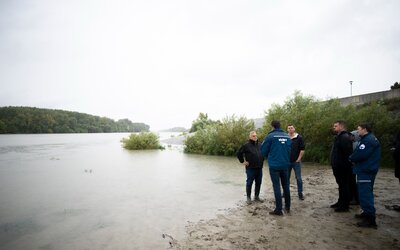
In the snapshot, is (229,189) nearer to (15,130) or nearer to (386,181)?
(386,181)

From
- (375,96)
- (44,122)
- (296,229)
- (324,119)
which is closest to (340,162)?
(296,229)

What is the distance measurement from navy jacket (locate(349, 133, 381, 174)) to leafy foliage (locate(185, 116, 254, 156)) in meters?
16.0

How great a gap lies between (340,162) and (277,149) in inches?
63.8

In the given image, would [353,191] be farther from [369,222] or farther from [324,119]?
[324,119]

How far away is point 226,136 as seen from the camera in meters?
21.9

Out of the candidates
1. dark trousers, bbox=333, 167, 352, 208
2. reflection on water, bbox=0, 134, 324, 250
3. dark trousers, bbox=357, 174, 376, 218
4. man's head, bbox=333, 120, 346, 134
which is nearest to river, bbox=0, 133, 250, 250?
reflection on water, bbox=0, 134, 324, 250

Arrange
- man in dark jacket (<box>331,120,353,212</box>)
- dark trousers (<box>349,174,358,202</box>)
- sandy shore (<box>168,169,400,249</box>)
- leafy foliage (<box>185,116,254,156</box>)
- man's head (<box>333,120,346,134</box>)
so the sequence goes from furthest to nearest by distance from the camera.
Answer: leafy foliage (<box>185,116,254,156</box>) < dark trousers (<box>349,174,358,202</box>) < man's head (<box>333,120,346,134</box>) < man in dark jacket (<box>331,120,353,212</box>) < sandy shore (<box>168,169,400,249</box>)

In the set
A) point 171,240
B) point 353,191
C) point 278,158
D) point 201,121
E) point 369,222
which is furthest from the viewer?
point 201,121

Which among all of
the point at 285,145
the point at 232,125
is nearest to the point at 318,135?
the point at 232,125

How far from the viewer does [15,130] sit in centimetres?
9225

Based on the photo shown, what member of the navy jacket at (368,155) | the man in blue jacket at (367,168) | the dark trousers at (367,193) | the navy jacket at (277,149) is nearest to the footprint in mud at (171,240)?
the navy jacket at (277,149)

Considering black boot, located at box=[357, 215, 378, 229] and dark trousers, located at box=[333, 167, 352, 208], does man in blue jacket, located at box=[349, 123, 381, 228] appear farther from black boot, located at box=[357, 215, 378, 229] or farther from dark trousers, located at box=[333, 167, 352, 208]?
dark trousers, located at box=[333, 167, 352, 208]

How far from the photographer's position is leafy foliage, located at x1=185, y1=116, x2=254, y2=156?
2139 centimetres

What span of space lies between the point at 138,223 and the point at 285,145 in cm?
403
